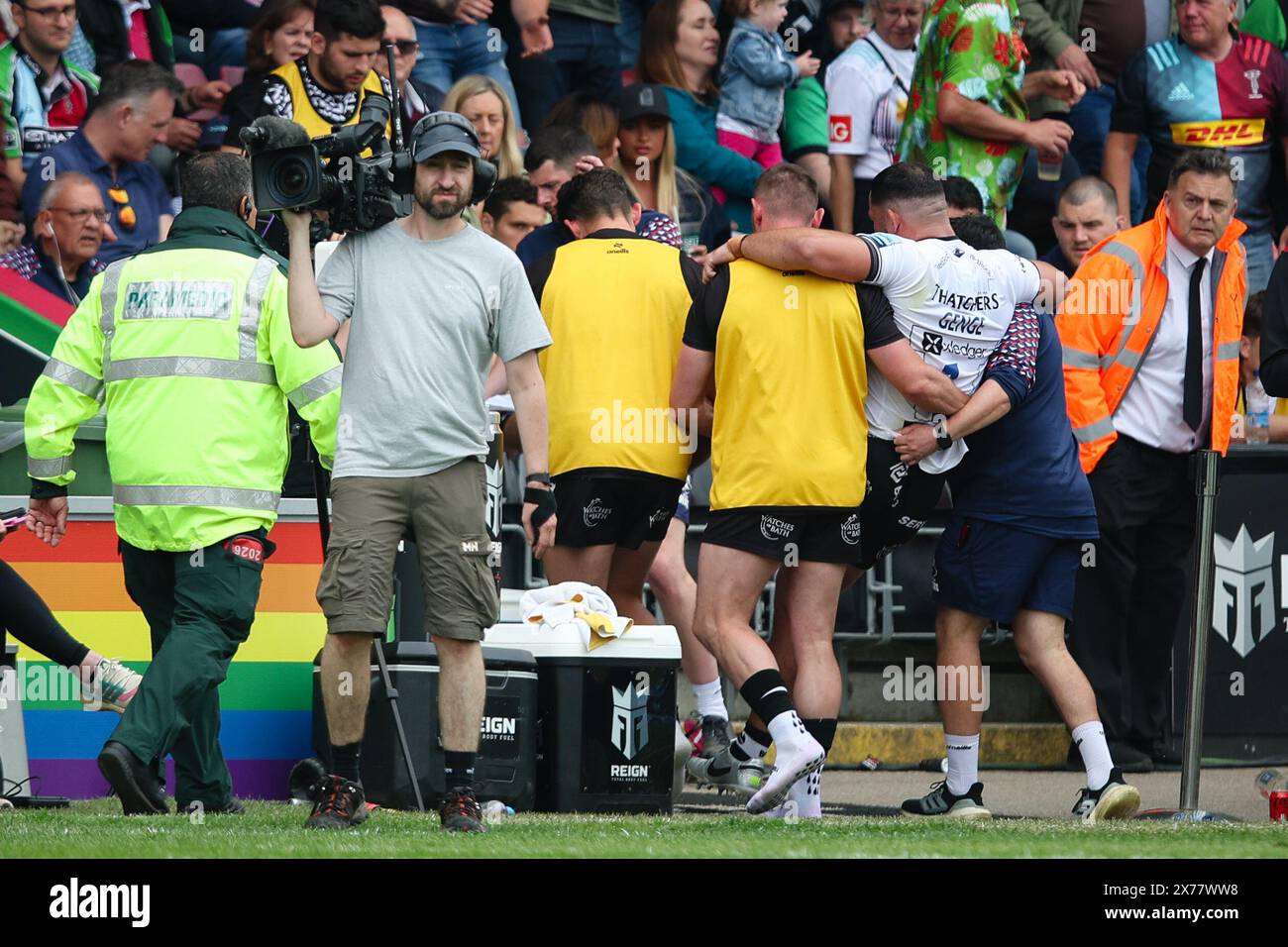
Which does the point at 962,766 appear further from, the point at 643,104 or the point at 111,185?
the point at 111,185

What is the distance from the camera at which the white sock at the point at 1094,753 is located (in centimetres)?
859

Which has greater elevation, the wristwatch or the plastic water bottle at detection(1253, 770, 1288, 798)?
the wristwatch

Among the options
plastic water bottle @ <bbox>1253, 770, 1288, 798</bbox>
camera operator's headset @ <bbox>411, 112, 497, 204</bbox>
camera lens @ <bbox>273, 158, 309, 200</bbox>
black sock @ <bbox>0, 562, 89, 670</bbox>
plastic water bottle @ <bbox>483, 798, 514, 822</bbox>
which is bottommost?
plastic water bottle @ <bbox>1253, 770, 1288, 798</bbox>

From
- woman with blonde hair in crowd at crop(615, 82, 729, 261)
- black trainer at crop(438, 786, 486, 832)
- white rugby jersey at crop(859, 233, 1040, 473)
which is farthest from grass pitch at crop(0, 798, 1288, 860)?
woman with blonde hair in crowd at crop(615, 82, 729, 261)

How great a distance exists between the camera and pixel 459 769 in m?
7.22

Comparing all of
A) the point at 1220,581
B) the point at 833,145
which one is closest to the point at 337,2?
the point at 833,145

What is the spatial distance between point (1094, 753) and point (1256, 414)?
358 centimetres

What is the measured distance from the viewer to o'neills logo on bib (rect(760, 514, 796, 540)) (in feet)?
27.1

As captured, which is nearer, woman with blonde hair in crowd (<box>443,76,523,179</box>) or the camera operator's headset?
the camera operator's headset

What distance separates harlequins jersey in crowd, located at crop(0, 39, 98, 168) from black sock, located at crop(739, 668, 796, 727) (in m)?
5.18

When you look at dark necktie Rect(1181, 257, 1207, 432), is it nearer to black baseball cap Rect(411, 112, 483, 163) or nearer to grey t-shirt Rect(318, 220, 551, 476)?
grey t-shirt Rect(318, 220, 551, 476)

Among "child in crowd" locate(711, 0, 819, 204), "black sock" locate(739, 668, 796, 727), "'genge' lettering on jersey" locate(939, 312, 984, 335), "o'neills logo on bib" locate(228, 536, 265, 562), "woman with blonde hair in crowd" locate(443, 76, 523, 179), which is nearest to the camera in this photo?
"o'neills logo on bib" locate(228, 536, 265, 562)
